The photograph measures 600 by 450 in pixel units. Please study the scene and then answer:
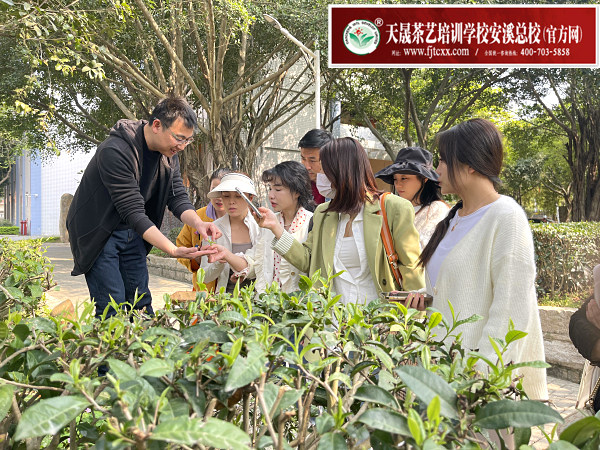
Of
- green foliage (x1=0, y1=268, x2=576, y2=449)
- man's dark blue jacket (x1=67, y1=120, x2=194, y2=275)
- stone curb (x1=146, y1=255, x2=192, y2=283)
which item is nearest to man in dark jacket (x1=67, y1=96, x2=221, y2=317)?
man's dark blue jacket (x1=67, y1=120, x2=194, y2=275)

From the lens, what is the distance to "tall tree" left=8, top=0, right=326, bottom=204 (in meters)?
9.76

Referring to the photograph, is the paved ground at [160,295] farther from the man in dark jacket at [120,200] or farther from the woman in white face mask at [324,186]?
the woman in white face mask at [324,186]

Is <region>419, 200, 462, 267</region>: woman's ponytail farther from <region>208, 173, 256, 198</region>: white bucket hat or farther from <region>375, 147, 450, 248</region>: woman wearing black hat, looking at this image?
<region>208, 173, 256, 198</region>: white bucket hat

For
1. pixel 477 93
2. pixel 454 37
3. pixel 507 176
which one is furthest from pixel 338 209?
pixel 507 176

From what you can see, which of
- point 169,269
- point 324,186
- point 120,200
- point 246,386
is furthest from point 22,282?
point 169,269

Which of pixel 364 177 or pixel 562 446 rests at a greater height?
pixel 364 177

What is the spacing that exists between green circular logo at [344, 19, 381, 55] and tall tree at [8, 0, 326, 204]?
A: 1.64 meters

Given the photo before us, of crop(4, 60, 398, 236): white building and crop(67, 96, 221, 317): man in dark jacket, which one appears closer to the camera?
crop(67, 96, 221, 317): man in dark jacket

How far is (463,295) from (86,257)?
225 centimetres

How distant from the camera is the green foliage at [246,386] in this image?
836mm

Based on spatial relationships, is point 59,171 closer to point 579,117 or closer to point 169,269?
point 169,269

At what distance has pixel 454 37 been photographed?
9.25 meters

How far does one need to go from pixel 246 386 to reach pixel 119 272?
274cm

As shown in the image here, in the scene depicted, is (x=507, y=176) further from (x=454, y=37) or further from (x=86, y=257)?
(x=86, y=257)
